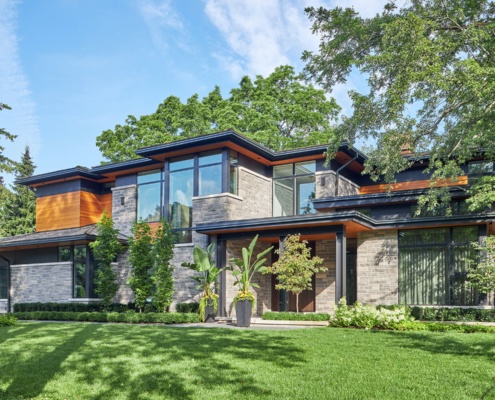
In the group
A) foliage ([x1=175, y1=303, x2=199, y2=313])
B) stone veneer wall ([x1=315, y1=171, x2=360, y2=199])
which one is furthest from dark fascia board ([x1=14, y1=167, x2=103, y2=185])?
stone veneer wall ([x1=315, y1=171, x2=360, y2=199])

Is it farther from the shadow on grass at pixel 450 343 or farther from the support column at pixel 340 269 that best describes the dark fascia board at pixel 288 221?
the shadow on grass at pixel 450 343

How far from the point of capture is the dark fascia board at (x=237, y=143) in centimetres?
1927

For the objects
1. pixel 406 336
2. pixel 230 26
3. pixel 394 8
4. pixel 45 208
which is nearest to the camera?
pixel 406 336

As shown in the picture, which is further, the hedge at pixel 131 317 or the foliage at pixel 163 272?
the foliage at pixel 163 272

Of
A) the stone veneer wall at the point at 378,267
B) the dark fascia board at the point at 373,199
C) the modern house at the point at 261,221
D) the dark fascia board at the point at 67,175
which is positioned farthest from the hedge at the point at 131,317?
the dark fascia board at the point at 67,175

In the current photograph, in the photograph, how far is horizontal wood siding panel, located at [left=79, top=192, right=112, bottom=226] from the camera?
82.7 ft

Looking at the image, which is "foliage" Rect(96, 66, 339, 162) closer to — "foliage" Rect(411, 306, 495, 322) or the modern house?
the modern house

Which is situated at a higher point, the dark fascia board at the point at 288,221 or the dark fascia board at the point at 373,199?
the dark fascia board at the point at 373,199

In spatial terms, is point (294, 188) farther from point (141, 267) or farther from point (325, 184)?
point (141, 267)

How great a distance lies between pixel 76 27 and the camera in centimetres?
1303

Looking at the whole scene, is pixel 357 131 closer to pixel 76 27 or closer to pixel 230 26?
pixel 230 26

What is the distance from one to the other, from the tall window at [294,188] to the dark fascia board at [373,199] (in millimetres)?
1305

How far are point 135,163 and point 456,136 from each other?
14027 mm

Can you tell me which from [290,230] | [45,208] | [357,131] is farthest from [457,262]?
[45,208]
